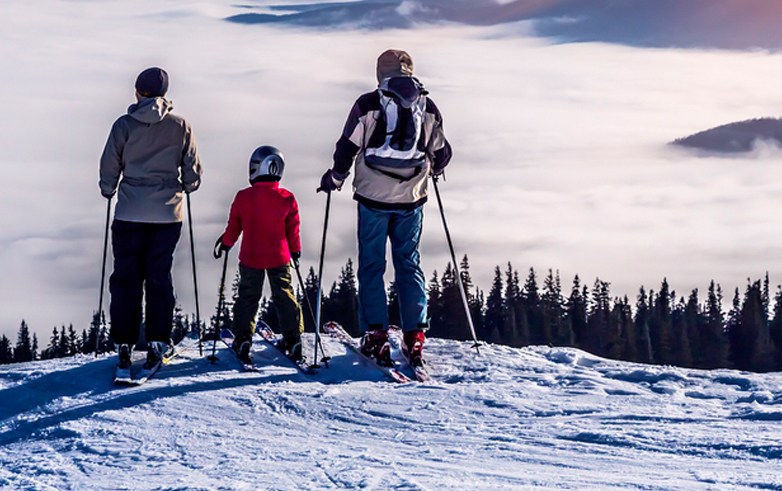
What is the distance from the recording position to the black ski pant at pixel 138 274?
10.3m

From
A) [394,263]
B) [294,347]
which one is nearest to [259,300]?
[294,347]

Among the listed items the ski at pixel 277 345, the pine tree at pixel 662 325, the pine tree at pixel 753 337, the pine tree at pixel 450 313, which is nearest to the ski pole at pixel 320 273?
the ski at pixel 277 345

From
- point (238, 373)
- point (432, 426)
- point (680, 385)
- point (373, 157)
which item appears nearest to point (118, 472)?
point (432, 426)

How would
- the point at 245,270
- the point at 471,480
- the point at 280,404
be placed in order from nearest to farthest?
the point at 471,480
the point at 280,404
the point at 245,270

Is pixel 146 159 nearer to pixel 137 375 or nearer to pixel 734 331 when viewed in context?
pixel 137 375

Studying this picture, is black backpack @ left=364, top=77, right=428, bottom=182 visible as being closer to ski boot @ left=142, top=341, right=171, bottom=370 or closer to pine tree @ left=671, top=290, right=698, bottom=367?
ski boot @ left=142, top=341, right=171, bottom=370

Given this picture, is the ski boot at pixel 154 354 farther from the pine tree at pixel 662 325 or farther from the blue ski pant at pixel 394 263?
the pine tree at pixel 662 325

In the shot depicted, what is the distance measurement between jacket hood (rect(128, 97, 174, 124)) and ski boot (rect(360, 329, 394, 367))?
9.72 feet

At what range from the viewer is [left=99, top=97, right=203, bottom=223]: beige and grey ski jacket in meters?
10.1

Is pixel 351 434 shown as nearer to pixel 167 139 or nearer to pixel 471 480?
pixel 471 480

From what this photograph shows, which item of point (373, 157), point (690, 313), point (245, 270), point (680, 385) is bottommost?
point (690, 313)

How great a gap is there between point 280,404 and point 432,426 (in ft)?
4.54

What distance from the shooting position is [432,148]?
35.6 ft

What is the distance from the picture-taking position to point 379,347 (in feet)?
35.9
